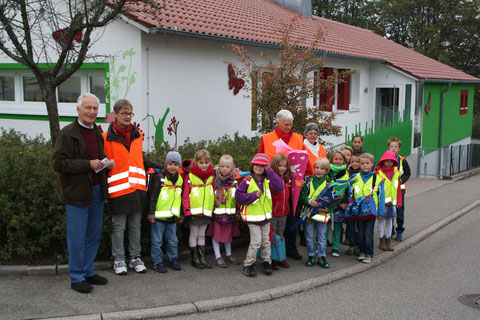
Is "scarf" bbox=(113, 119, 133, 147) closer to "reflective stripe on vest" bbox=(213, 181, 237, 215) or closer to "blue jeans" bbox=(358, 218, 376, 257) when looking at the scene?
"reflective stripe on vest" bbox=(213, 181, 237, 215)

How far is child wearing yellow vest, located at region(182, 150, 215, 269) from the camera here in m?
5.93

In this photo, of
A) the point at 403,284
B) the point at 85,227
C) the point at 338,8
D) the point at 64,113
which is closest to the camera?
the point at 85,227

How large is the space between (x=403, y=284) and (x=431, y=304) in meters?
0.64

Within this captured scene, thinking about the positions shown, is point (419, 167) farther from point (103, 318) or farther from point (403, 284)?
point (103, 318)

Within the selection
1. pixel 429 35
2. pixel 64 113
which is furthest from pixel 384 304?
pixel 429 35

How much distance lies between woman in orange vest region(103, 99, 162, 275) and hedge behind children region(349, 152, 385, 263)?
286cm

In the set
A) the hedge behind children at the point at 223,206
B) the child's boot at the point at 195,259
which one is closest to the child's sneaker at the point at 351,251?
the hedge behind children at the point at 223,206

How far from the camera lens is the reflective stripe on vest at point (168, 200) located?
19.0ft

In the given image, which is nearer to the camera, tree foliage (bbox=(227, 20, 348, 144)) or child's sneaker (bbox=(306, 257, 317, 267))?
child's sneaker (bbox=(306, 257, 317, 267))

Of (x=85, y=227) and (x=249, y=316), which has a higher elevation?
(x=85, y=227)

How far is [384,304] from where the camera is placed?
5.26 meters

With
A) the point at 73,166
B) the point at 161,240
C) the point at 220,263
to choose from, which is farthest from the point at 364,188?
the point at 73,166

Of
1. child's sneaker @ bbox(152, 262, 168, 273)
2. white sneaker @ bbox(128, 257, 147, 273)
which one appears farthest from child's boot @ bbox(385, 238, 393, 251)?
white sneaker @ bbox(128, 257, 147, 273)

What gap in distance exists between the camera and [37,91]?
11.5 metres
